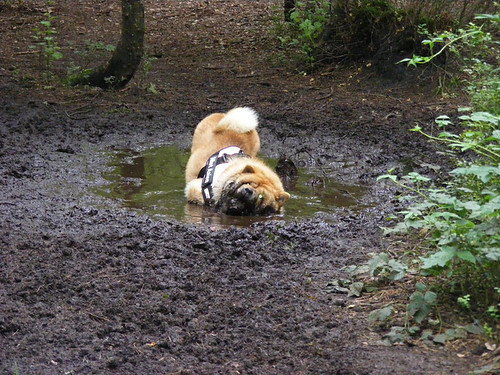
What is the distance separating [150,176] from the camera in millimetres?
8445

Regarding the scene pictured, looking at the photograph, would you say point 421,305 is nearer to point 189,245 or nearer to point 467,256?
point 467,256

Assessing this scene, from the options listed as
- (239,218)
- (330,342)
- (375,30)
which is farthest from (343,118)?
(330,342)

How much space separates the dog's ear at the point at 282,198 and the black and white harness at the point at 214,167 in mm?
751

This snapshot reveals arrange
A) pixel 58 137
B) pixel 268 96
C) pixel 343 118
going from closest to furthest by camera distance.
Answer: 1. pixel 58 137
2. pixel 343 118
3. pixel 268 96

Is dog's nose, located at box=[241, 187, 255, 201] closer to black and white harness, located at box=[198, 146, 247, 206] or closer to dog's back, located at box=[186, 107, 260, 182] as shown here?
black and white harness, located at box=[198, 146, 247, 206]

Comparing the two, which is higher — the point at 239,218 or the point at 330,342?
the point at 330,342

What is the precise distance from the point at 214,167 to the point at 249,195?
711 mm

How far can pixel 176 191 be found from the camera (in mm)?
8062

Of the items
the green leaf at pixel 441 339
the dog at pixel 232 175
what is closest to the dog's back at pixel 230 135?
the dog at pixel 232 175

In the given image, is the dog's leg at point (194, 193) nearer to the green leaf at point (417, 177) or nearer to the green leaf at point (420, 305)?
the green leaf at point (417, 177)

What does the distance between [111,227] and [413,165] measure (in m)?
4.07

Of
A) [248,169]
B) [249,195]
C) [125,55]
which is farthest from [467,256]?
[125,55]

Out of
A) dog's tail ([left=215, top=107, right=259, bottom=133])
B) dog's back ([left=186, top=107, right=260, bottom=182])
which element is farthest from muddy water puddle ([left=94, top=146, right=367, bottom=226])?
dog's tail ([left=215, top=107, right=259, bottom=133])

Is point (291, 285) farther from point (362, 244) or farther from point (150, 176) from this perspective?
point (150, 176)
